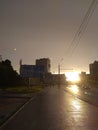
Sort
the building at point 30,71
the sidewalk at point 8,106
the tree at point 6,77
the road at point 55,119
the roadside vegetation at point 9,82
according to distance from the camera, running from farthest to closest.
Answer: the building at point 30,71 → the tree at point 6,77 → the roadside vegetation at point 9,82 → the sidewalk at point 8,106 → the road at point 55,119

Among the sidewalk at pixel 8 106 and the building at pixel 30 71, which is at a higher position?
the building at pixel 30 71

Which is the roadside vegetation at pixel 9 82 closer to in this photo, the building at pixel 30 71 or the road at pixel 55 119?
the building at pixel 30 71

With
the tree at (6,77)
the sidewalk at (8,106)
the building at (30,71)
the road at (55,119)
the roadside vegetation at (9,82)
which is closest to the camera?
the road at (55,119)

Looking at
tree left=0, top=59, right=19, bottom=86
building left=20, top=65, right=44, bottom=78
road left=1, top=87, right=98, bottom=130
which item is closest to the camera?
road left=1, top=87, right=98, bottom=130

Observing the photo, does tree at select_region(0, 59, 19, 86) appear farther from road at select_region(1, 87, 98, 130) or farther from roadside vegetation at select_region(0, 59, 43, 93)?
road at select_region(1, 87, 98, 130)

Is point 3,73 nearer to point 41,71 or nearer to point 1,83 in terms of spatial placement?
point 1,83

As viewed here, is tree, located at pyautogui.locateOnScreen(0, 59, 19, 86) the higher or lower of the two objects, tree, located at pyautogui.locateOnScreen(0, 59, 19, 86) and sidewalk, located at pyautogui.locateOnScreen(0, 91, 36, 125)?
the higher

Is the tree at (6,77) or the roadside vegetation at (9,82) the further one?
→ the tree at (6,77)

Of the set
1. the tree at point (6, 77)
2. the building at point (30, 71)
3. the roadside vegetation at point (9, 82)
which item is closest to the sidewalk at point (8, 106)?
the roadside vegetation at point (9, 82)

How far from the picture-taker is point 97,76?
653 feet

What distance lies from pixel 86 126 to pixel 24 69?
Answer: 69.4 meters

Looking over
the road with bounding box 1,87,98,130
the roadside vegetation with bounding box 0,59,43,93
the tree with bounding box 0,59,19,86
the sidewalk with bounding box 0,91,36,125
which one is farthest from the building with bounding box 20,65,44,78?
the road with bounding box 1,87,98,130

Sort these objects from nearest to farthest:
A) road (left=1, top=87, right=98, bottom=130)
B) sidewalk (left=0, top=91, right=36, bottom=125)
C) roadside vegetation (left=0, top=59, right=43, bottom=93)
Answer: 1. road (left=1, top=87, right=98, bottom=130)
2. sidewalk (left=0, top=91, right=36, bottom=125)
3. roadside vegetation (left=0, top=59, right=43, bottom=93)

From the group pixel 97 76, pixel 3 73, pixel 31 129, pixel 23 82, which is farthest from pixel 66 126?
pixel 97 76
